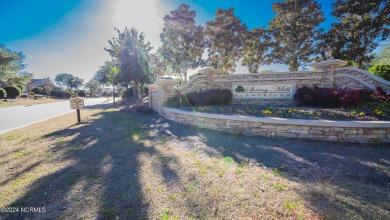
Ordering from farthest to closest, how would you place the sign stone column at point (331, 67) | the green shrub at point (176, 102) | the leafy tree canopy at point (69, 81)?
1. the leafy tree canopy at point (69, 81)
2. the green shrub at point (176, 102)
3. the sign stone column at point (331, 67)

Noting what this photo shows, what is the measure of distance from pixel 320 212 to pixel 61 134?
7.50m

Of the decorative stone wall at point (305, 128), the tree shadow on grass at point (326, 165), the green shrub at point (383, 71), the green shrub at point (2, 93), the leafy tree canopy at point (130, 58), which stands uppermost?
the leafy tree canopy at point (130, 58)

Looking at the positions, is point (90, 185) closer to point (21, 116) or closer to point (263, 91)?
point (263, 91)

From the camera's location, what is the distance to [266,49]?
58.7 ft

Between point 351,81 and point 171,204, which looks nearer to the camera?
point 171,204

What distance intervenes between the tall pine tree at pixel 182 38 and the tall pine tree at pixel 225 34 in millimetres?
1690

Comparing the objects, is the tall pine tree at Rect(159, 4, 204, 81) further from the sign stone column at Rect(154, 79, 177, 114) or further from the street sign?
the street sign

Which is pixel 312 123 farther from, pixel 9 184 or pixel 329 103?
pixel 9 184

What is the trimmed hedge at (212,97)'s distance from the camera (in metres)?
8.16

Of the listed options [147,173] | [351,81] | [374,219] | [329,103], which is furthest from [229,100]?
[374,219]

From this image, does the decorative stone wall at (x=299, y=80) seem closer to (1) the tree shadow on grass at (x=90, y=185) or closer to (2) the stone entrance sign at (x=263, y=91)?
(2) the stone entrance sign at (x=263, y=91)

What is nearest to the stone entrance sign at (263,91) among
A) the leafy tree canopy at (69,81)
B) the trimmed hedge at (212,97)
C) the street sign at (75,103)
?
the trimmed hedge at (212,97)

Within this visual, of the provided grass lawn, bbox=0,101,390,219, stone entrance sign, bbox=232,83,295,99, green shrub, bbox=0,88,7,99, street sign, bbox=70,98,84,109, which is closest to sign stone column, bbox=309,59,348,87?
stone entrance sign, bbox=232,83,295,99

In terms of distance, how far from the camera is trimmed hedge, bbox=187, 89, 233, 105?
26.8 ft
